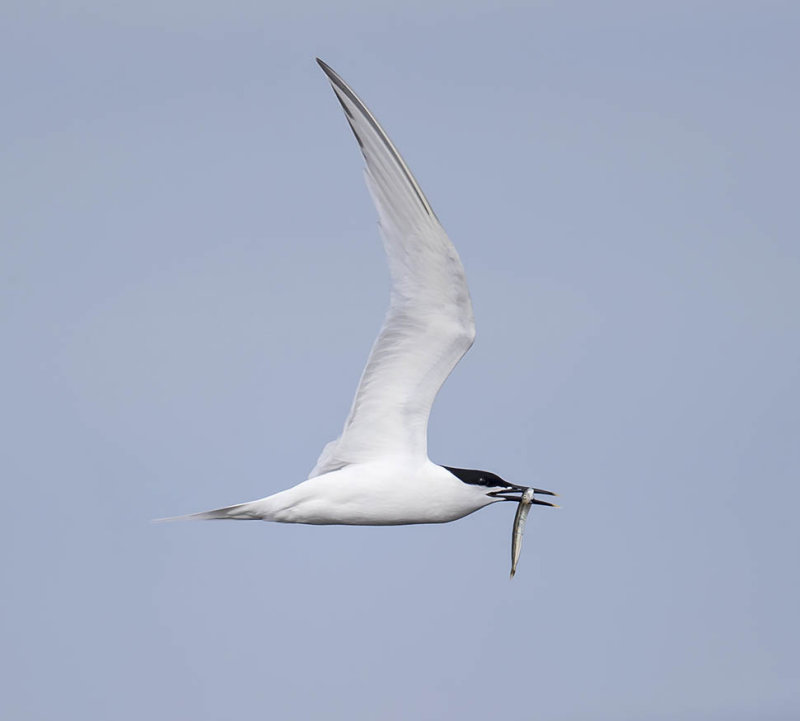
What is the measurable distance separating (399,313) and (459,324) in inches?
→ 20.6

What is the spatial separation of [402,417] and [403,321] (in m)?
0.95

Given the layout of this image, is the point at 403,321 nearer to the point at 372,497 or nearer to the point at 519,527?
the point at 372,497

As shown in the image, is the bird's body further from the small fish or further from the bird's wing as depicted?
the small fish

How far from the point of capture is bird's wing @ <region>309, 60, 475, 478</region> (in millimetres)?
11547

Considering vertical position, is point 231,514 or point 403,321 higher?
point 403,321

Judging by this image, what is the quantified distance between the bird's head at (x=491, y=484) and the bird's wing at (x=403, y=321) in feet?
1.56

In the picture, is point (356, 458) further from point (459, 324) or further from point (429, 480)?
point (459, 324)

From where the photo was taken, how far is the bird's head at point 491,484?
1334cm

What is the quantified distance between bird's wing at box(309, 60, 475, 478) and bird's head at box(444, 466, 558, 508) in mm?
476

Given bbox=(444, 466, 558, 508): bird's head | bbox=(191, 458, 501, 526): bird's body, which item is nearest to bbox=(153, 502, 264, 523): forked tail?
bbox=(191, 458, 501, 526): bird's body

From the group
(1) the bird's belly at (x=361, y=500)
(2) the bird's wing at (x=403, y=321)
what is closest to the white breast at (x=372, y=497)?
(1) the bird's belly at (x=361, y=500)

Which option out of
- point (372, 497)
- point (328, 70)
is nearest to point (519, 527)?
point (372, 497)

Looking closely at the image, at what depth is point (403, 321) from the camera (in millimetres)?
12469

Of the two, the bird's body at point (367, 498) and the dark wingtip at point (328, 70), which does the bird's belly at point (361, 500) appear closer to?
the bird's body at point (367, 498)
